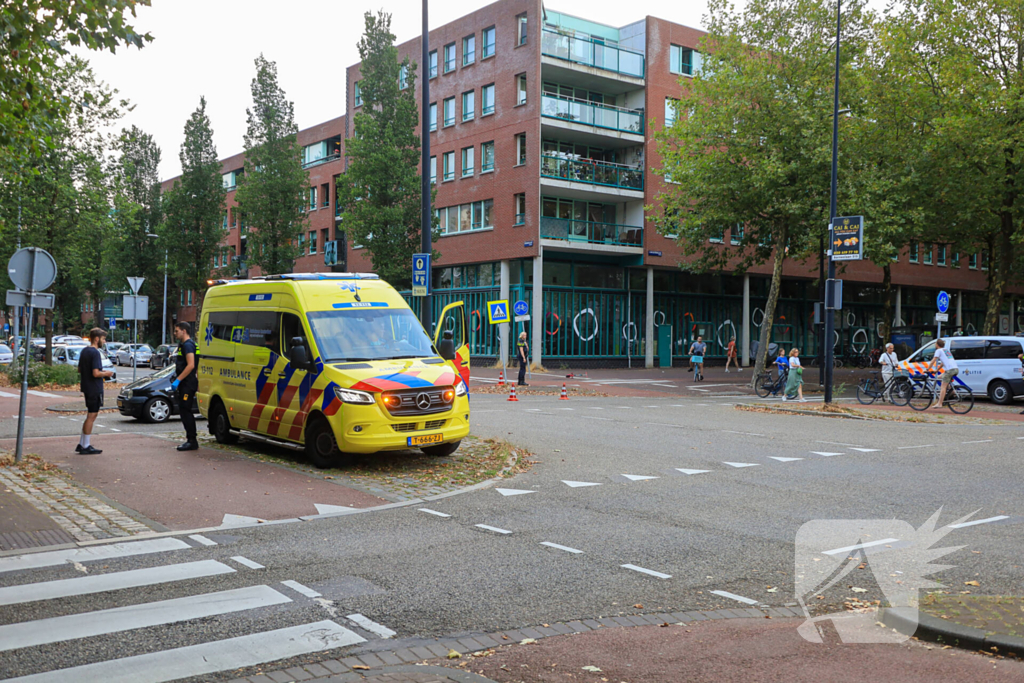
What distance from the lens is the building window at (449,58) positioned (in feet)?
148

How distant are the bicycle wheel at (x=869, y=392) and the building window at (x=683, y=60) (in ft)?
76.1

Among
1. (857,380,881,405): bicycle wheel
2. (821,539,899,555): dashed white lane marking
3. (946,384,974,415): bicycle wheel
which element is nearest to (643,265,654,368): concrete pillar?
(857,380,881,405): bicycle wheel

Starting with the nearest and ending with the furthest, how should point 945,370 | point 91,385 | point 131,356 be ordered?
point 91,385, point 945,370, point 131,356

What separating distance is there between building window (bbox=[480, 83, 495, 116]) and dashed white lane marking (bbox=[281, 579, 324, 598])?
3828 centimetres

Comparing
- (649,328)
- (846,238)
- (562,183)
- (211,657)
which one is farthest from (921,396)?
(211,657)

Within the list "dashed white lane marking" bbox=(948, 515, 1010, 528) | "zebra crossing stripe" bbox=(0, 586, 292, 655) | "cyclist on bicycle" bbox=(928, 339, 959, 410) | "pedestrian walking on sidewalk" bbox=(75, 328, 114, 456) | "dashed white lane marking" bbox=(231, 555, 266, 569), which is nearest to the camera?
"zebra crossing stripe" bbox=(0, 586, 292, 655)

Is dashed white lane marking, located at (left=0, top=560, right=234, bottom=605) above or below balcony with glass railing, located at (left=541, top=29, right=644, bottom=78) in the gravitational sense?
below

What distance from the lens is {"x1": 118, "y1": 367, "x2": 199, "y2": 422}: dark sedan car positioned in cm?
1806

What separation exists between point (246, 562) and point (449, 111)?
4095 centimetres

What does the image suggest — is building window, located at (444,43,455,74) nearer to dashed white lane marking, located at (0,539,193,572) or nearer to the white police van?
the white police van

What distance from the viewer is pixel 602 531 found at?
7.60m

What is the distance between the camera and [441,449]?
12062 millimetres

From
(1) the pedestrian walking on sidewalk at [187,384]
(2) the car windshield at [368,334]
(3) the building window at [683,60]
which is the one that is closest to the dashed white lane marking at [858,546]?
(2) the car windshield at [368,334]

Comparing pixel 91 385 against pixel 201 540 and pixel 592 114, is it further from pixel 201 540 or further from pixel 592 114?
pixel 592 114
